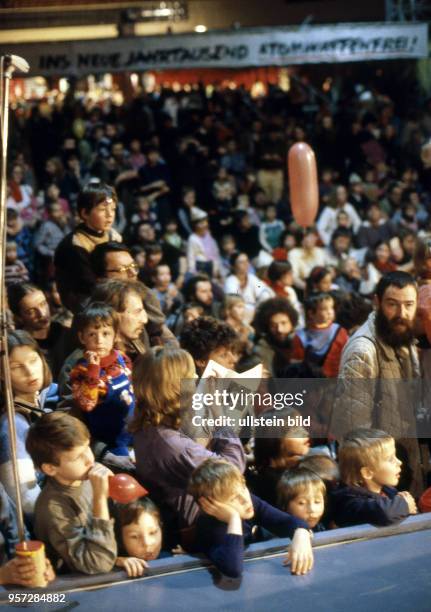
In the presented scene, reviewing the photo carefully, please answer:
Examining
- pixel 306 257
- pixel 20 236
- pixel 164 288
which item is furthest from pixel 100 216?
pixel 306 257

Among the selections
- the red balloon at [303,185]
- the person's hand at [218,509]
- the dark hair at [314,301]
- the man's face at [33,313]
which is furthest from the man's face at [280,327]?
the person's hand at [218,509]

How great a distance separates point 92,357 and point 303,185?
260 cm

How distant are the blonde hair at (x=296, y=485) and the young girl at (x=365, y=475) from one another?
106mm

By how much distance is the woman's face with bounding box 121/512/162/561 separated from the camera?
126 inches

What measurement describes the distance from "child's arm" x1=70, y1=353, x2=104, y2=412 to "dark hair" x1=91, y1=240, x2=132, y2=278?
907 millimetres

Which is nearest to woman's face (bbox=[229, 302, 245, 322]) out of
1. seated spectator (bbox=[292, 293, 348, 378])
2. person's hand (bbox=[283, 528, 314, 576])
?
seated spectator (bbox=[292, 293, 348, 378])

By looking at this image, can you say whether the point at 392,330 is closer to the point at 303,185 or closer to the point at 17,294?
the point at 17,294

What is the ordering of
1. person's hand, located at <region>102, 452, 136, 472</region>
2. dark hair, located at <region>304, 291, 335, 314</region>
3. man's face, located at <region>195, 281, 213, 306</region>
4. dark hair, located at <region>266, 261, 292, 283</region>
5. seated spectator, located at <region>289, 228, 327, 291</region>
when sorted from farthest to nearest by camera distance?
1. seated spectator, located at <region>289, 228, 327, 291</region>
2. dark hair, located at <region>266, 261, 292, 283</region>
3. man's face, located at <region>195, 281, 213, 306</region>
4. dark hair, located at <region>304, 291, 335, 314</region>
5. person's hand, located at <region>102, 452, 136, 472</region>

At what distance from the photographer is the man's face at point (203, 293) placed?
7076 mm

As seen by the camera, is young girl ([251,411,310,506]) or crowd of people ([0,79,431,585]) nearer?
crowd of people ([0,79,431,585])

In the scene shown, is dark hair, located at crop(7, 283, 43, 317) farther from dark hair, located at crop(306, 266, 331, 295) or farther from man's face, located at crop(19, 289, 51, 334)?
dark hair, located at crop(306, 266, 331, 295)

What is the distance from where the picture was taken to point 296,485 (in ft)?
11.7

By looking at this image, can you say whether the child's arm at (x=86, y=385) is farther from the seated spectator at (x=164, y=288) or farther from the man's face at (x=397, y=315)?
the seated spectator at (x=164, y=288)

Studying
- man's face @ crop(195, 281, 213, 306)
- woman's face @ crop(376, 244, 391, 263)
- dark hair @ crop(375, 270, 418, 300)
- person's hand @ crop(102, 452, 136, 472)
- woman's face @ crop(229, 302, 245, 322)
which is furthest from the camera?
woman's face @ crop(376, 244, 391, 263)
